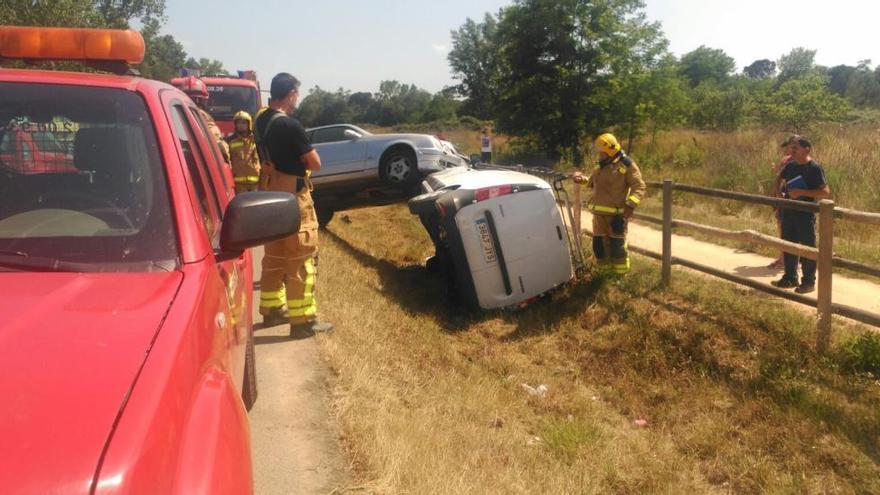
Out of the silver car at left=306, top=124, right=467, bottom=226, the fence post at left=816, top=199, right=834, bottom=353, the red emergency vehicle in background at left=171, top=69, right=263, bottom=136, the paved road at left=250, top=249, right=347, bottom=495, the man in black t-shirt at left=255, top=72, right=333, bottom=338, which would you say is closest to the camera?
the paved road at left=250, top=249, right=347, bottom=495

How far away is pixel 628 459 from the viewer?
16.3 feet

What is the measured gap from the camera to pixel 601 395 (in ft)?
20.7

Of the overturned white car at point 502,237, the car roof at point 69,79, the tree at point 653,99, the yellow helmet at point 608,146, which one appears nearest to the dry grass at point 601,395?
the overturned white car at point 502,237

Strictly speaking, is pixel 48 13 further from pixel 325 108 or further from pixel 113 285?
pixel 325 108

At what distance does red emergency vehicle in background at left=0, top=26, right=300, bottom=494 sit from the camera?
1.36 metres

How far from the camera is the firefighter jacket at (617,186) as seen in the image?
25.9ft

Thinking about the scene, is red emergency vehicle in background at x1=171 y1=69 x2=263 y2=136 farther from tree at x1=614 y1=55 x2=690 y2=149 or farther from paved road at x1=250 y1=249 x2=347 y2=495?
tree at x1=614 y1=55 x2=690 y2=149

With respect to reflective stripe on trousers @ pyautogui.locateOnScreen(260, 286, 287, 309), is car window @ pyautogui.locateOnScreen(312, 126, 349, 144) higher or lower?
higher

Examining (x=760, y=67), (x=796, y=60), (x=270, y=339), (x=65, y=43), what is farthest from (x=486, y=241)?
(x=760, y=67)

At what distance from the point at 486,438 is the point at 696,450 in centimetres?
162

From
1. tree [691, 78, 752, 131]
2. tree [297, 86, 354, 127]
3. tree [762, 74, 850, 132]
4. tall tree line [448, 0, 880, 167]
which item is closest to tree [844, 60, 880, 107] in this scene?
tree [691, 78, 752, 131]

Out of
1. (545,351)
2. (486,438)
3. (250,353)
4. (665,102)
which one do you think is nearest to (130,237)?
(250,353)

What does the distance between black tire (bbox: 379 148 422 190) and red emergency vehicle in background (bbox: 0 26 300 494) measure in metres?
8.46

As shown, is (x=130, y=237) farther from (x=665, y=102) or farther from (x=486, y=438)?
(x=665, y=102)
